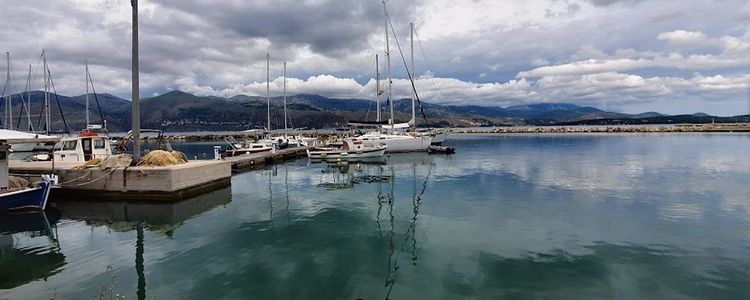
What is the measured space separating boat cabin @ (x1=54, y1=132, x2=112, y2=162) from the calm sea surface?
8.24m

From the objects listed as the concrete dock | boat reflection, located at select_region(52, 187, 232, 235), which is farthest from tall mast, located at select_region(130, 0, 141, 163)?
boat reflection, located at select_region(52, 187, 232, 235)

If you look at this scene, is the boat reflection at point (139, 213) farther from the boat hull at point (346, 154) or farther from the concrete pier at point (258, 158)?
the boat hull at point (346, 154)

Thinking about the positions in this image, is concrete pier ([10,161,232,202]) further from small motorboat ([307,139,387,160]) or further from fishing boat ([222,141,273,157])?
fishing boat ([222,141,273,157])

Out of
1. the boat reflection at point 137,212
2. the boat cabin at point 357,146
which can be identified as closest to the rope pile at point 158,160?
the boat reflection at point 137,212

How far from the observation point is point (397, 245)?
15.7 metres

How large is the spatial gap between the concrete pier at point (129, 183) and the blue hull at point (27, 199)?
10.1 ft

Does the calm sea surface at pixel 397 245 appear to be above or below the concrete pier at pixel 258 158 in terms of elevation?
below

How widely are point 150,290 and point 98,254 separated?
16.7 feet

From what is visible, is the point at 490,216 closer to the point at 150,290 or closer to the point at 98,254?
the point at 150,290

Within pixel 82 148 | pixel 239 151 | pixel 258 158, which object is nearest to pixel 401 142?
pixel 258 158

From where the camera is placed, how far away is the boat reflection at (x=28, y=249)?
509 inches

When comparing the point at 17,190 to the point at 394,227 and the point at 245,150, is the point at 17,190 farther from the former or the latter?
the point at 245,150

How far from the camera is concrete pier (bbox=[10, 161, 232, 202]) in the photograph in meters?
23.7

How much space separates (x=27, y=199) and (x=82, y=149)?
10.6 meters
